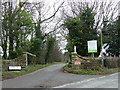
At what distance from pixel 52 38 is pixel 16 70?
1602cm

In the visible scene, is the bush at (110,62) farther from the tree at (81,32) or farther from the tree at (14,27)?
the tree at (14,27)

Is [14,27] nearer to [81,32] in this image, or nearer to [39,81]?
[39,81]

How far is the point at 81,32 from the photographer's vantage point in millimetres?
21203

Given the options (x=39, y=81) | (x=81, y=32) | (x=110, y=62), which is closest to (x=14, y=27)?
(x=39, y=81)

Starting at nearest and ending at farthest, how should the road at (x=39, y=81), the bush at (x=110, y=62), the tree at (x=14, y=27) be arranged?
the road at (x=39, y=81)
the tree at (x=14, y=27)
the bush at (x=110, y=62)

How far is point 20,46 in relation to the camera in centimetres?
2022

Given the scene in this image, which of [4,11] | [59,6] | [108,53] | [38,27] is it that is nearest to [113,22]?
[108,53]

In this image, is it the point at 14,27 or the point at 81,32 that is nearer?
the point at 14,27

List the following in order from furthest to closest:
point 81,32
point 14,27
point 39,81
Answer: point 81,32
point 14,27
point 39,81

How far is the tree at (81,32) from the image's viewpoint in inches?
840

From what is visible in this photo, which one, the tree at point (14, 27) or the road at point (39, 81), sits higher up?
the tree at point (14, 27)

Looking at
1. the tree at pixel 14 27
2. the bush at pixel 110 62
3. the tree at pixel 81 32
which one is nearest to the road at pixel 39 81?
the tree at pixel 14 27

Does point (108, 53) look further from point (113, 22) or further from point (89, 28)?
point (89, 28)

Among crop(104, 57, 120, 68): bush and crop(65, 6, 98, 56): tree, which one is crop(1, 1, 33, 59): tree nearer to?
crop(65, 6, 98, 56): tree
